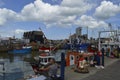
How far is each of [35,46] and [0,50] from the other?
69.2 feet

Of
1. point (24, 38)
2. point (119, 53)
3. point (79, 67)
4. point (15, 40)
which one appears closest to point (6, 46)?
point (15, 40)

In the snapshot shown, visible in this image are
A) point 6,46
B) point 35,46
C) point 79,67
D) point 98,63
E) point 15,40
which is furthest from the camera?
point 15,40

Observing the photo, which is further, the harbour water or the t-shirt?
the harbour water

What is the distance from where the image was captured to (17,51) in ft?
328

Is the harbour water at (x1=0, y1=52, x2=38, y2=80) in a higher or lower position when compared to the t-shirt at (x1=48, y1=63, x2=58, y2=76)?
lower

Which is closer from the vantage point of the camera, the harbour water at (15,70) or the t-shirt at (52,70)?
the t-shirt at (52,70)

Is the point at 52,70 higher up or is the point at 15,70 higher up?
the point at 52,70

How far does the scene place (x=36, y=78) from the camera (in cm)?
1664

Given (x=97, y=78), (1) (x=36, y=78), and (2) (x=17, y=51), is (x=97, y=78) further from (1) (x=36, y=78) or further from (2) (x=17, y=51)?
(2) (x=17, y=51)

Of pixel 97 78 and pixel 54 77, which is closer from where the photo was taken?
pixel 54 77

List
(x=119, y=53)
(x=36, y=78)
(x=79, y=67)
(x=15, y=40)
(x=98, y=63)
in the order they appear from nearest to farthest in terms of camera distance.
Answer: (x=36, y=78) → (x=79, y=67) → (x=98, y=63) → (x=119, y=53) → (x=15, y=40)

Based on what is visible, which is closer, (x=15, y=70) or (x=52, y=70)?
(x=52, y=70)

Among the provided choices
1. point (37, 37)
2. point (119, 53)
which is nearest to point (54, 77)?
point (119, 53)

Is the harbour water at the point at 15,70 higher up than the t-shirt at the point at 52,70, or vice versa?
the t-shirt at the point at 52,70
